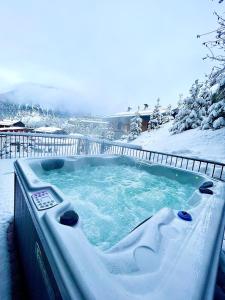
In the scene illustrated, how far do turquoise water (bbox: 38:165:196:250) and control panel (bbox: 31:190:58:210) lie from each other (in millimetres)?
360

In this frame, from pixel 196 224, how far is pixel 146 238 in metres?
0.41

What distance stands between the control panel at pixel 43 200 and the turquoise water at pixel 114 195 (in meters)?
0.36

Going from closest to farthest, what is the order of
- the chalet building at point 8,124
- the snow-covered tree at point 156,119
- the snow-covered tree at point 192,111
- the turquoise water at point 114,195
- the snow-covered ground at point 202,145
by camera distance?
1. the turquoise water at point 114,195
2. the snow-covered ground at point 202,145
3. the snow-covered tree at point 192,111
4. the snow-covered tree at point 156,119
5. the chalet building at point 8,124

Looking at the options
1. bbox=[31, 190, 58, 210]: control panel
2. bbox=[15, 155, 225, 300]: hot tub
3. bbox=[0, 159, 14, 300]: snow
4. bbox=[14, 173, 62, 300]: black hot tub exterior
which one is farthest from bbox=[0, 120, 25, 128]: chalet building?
bbox=[14, 173, 62, 300]: black hot tub exterior

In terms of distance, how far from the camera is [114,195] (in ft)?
9.11

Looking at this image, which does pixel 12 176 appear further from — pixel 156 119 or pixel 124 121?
pixel 124 121

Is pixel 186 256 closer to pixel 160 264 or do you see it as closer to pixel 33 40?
pixel 160 264

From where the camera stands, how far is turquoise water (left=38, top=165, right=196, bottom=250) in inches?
74.4

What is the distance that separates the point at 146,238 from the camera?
3.53ft

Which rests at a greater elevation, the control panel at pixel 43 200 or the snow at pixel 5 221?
the control panel at pixel 43 200

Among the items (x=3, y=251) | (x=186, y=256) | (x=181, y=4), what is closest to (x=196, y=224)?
(x=186, y=256)

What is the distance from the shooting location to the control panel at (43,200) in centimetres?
114

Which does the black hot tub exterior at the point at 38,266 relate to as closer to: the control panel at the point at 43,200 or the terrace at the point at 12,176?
the control panel at the point at 43,200

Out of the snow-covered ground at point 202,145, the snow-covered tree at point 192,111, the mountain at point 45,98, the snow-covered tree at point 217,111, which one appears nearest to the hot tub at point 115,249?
the snow-covered ground at point 202,145
